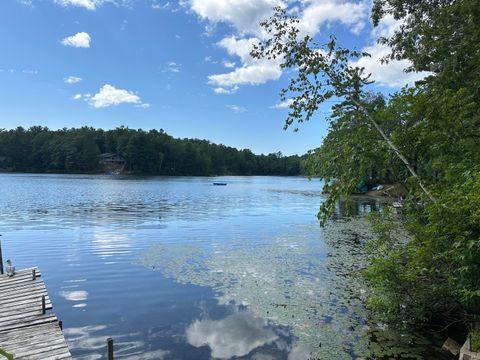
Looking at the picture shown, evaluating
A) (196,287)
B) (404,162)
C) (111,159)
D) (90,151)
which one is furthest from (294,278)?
(111,159)

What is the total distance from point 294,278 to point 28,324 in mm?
8778

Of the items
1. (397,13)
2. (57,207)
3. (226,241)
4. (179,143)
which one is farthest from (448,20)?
(179,143)

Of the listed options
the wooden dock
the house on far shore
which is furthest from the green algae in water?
the house on far shore

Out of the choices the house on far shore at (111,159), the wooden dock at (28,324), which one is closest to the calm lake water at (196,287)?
the wooden dock at (28,324)

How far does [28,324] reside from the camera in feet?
26.9

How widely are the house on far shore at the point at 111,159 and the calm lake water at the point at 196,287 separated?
4863 inches

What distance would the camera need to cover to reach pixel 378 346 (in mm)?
8305

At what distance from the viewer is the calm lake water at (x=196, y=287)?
8.71m

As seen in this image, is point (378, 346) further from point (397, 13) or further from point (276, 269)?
point (397, 13)

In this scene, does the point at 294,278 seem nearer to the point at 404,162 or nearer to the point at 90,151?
the point at 404,162

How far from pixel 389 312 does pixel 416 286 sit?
815 millimetres

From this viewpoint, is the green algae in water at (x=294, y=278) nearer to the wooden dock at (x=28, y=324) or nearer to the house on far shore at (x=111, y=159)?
the wooden dock at (x=28, y=324)

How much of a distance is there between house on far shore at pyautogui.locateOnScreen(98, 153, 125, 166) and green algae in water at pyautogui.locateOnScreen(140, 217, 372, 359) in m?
132

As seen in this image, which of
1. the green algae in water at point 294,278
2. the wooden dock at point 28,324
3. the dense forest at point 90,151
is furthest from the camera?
the dense forest at point 90,151
